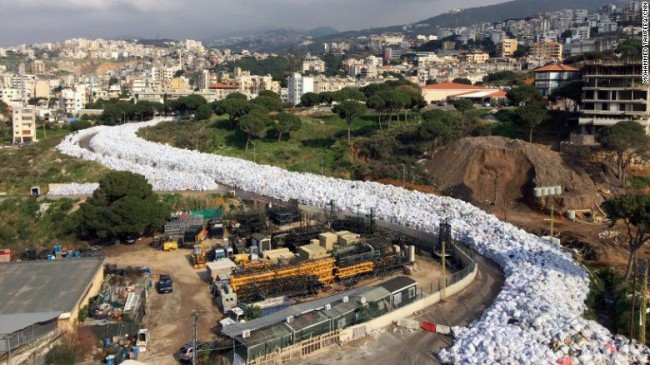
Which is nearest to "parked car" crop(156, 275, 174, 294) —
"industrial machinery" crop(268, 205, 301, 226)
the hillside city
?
the hillside city

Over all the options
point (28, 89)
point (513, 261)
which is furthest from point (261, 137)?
point (28, 89)

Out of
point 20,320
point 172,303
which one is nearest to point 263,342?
point 172,303

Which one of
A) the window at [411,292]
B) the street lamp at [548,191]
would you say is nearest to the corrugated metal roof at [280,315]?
the window at [411,292]

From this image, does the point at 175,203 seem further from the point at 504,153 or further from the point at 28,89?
the point at 28,89

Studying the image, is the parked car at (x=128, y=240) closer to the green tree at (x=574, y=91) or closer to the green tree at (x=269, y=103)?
the green tree at (x=269, y=103)

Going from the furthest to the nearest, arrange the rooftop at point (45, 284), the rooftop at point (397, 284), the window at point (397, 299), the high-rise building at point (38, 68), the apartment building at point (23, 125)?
the high-rise building at point (38, 68) → the apartment building at point (23, 125) → the rooftop at point (397, 284) → the window at point (397, 299) → the rooftop at point (45, 284)

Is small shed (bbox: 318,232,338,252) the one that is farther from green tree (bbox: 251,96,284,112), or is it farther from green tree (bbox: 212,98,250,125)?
green tree (bbox: 251,96,284,112)

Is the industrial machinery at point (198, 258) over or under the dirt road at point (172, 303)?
over
